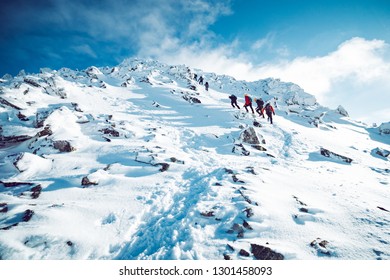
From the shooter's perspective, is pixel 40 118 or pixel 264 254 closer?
pixel 264 254

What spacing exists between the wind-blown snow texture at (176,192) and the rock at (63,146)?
0.21ft

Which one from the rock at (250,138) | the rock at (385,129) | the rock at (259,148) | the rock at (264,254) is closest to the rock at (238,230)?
the rock at (264,254)

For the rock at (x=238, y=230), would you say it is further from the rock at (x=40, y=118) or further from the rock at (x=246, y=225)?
the rock at (x=40, y=118)

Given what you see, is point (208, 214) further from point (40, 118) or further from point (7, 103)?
point (7, 103)

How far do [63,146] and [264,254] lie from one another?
460 inches

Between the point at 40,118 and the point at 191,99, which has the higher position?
the point at 191,99

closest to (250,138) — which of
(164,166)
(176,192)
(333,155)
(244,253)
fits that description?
(333,155)

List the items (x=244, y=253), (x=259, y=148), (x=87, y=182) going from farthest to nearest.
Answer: (x=259, y=148) → (x=87, y=182) → (x=244, y=253)

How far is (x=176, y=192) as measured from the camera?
8688 mm

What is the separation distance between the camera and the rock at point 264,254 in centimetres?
556

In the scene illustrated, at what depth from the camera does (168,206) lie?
779cm

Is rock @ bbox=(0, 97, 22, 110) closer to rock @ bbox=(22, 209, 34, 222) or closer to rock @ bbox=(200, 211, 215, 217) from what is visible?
rock @ bbox=(22, 209, 34, 222)

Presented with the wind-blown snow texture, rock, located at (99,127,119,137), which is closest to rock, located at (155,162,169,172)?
the wind-blown snow texture
